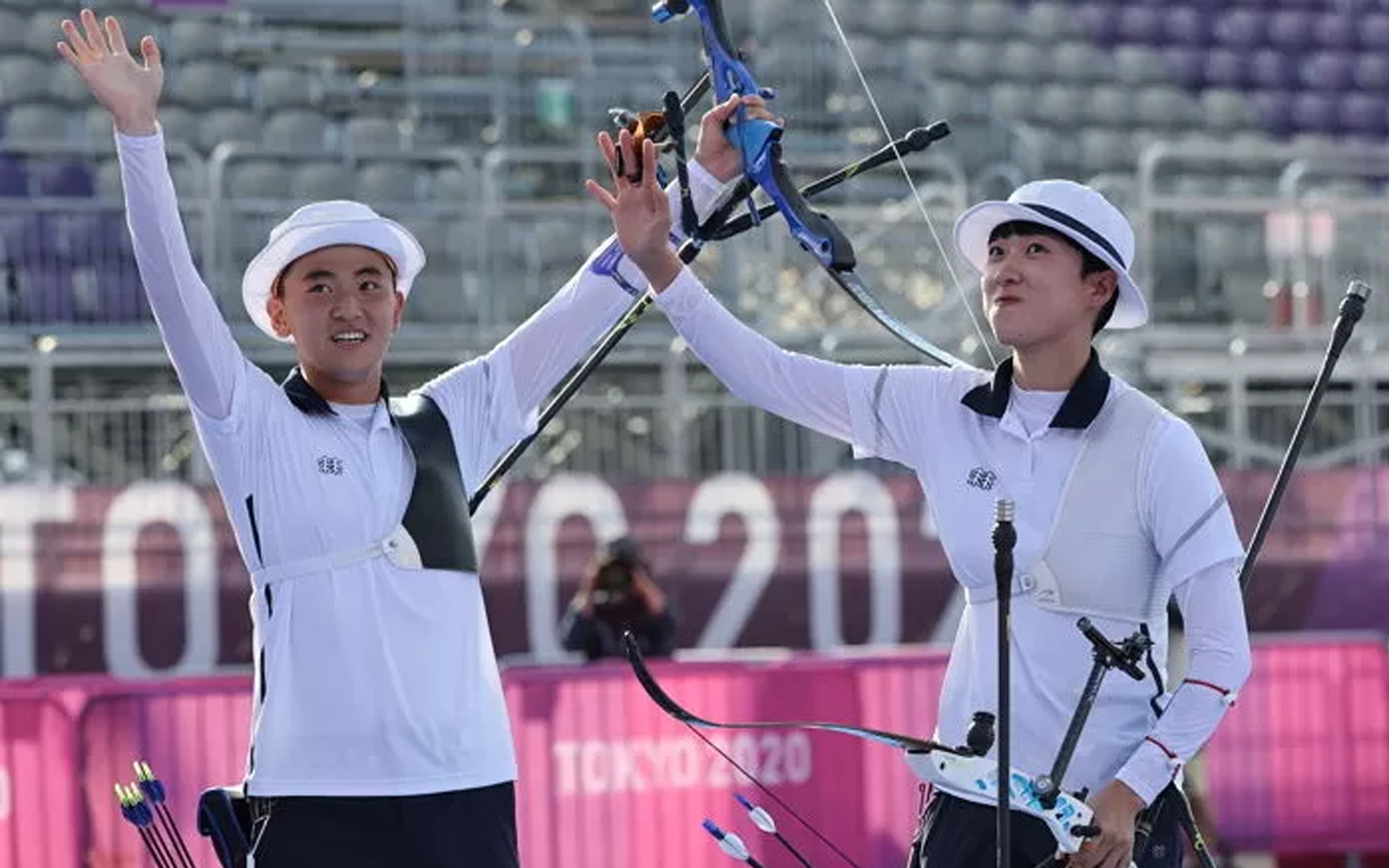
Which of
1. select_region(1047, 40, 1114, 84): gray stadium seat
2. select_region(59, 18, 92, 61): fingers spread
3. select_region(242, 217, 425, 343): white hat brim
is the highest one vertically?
select_region(1047, 40, 1114, 84): gray stadium seat

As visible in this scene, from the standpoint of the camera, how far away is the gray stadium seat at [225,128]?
536 inches

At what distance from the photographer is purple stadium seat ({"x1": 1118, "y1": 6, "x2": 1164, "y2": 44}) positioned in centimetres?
1670

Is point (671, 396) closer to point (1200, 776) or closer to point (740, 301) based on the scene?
point (740, 301)

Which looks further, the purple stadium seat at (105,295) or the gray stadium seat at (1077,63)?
the gray stadium seat at (1077,63)

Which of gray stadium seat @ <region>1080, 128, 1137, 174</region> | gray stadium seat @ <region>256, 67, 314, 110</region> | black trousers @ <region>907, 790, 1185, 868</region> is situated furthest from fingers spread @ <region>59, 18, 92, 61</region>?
gray stadium seat @ <region>1080, 128, 1137, 174</region>

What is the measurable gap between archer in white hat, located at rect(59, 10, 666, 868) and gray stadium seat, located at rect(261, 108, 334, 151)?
32.6 feet

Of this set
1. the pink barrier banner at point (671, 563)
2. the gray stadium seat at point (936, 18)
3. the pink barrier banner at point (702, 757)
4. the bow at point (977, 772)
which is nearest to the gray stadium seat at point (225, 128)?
the pink barrier banner at point (671, 563)

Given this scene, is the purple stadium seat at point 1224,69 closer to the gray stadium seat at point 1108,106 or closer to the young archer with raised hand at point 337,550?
the gray stadium seat at point 1108,106

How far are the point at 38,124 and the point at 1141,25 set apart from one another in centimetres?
703

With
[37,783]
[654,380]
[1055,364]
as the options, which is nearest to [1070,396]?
[1055,364]

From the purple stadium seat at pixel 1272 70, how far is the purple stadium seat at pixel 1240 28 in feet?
0.32

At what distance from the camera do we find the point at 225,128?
1368 cm

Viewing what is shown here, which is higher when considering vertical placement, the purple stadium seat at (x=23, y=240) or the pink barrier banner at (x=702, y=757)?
the purple stadium seat at (x=23, y=240)

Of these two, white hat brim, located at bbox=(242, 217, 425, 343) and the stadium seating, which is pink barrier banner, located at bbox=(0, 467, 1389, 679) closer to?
the stadium seating
